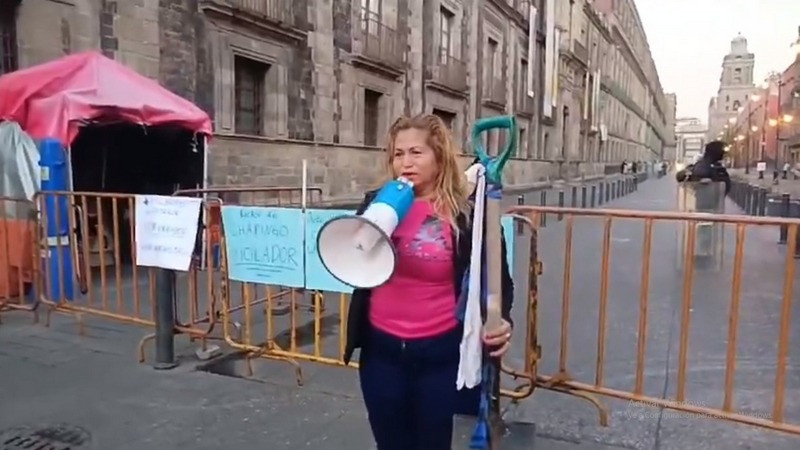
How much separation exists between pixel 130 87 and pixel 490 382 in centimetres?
787

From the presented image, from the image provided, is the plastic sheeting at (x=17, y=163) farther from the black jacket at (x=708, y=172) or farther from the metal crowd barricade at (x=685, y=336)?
the black jacket at (x=708, y=172)

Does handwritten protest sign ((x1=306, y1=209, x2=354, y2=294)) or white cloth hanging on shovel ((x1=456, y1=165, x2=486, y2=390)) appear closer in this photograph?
white cloth hanging on shovel ((x1=456, y1=165, x2=486, y2=390))

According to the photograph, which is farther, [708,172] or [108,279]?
[708,172]

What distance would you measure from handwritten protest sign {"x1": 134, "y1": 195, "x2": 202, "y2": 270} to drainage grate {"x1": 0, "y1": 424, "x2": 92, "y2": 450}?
4.76ft

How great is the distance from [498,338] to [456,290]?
23 cm

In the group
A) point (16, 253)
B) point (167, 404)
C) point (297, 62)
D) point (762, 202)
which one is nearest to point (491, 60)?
point (762, 202)

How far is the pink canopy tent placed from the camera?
7.45 meters

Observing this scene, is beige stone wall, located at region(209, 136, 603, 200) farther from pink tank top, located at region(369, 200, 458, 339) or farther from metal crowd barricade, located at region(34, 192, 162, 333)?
pink tank top, located at region(369, 200, 458, 339)

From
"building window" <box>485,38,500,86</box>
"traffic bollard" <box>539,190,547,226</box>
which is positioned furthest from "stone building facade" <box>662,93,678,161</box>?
"traffic bollard" <box>539,190,547,226</box>

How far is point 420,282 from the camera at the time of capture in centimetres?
226

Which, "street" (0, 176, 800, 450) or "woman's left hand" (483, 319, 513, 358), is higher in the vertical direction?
"woman's left hand" (483, 319, 513, 358)

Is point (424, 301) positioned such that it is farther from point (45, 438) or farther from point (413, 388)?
point (45, 438)

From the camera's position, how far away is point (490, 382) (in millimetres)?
2342

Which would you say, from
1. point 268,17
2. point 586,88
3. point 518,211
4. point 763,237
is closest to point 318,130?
point 268,17
